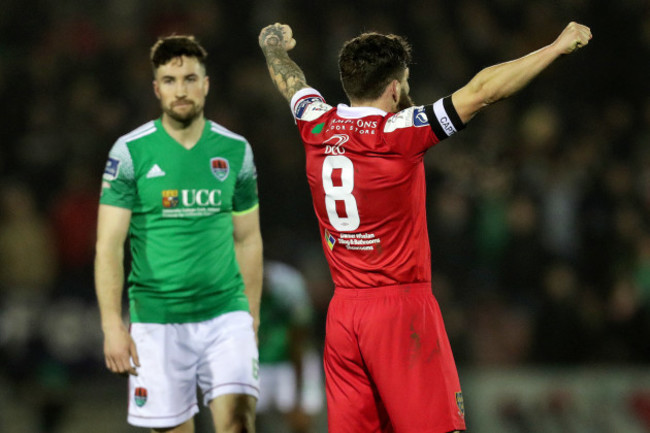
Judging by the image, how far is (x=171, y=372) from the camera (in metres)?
5.08

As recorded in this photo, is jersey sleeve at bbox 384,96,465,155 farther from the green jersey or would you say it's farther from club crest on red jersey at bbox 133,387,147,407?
club crest on red jersey at bbox 133,387,147,407

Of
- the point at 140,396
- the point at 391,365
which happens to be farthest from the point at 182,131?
the point at 391,365

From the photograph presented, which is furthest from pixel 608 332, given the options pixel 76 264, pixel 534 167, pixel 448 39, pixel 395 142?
pixel 395 142

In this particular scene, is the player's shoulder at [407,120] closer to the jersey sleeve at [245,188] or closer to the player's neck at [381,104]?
the player's neck at [381,104]

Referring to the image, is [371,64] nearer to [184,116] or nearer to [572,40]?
[572,40]

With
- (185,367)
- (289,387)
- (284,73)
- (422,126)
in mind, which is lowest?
(289,387)

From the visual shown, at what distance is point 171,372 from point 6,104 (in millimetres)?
5791

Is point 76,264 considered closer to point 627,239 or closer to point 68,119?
point 68,119

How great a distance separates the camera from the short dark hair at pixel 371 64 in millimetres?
4168

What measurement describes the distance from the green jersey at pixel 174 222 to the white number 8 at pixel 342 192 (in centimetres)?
107

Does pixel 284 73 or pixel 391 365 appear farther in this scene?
pixel 284 73

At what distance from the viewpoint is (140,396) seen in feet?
16.6

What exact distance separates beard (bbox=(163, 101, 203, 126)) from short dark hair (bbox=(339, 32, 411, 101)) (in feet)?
3.90

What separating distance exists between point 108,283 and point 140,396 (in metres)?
0.68
